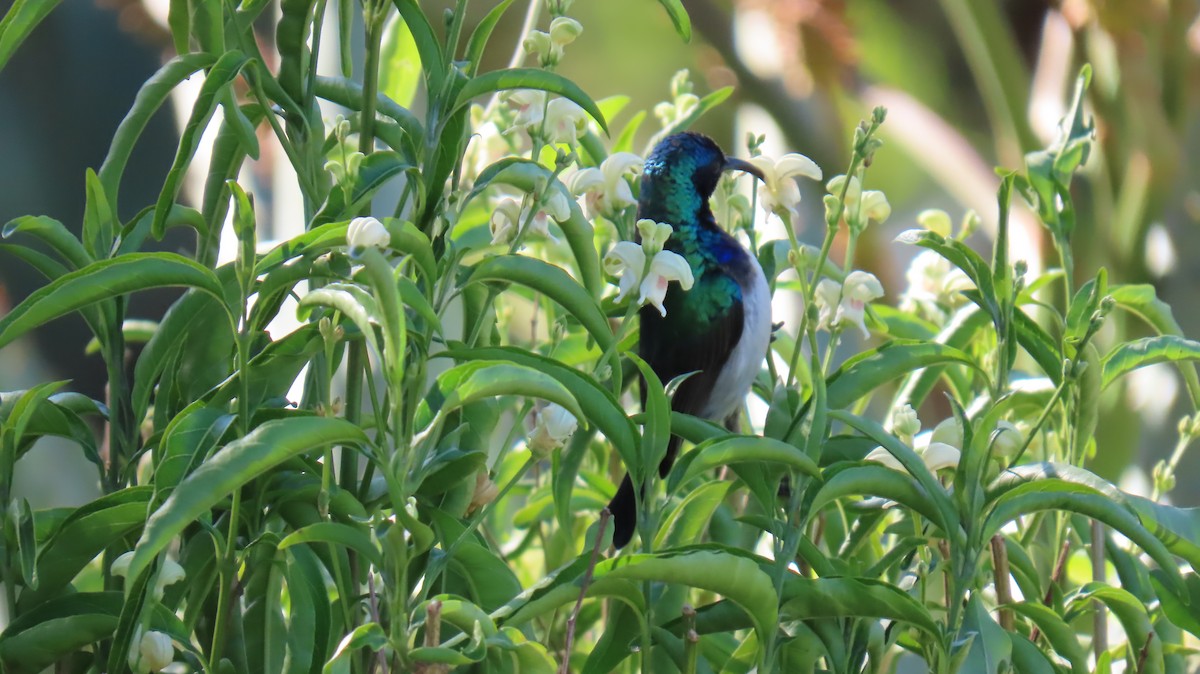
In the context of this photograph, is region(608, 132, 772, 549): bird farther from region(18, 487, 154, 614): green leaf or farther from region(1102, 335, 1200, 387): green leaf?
region(18, 487, 154, 614): green leaf

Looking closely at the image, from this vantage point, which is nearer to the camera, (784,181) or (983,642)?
(983,642)

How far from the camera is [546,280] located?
21.0 inches

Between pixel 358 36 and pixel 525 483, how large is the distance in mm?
411

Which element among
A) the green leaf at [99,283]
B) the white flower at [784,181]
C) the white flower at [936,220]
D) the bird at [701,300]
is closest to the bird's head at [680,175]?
the bird at [701,300]

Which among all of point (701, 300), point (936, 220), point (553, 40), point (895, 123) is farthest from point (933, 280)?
point (895, 123)

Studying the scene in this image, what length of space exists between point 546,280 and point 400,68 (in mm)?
390

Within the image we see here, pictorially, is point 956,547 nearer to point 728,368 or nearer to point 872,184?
point 728,368

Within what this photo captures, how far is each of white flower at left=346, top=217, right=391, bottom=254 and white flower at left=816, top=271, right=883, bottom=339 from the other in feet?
0.84

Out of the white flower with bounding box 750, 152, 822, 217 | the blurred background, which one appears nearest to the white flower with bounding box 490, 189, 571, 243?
the white flower with bounding box 750, 152, 822, 217

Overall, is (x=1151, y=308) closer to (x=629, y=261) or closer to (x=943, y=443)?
(x=943, y=443)

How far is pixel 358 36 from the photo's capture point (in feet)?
3.30

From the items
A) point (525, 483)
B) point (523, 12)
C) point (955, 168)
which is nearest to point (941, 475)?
point (525, 483)

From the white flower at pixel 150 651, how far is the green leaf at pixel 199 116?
17 centimetres

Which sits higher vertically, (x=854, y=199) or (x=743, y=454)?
(x=854, y=199)
